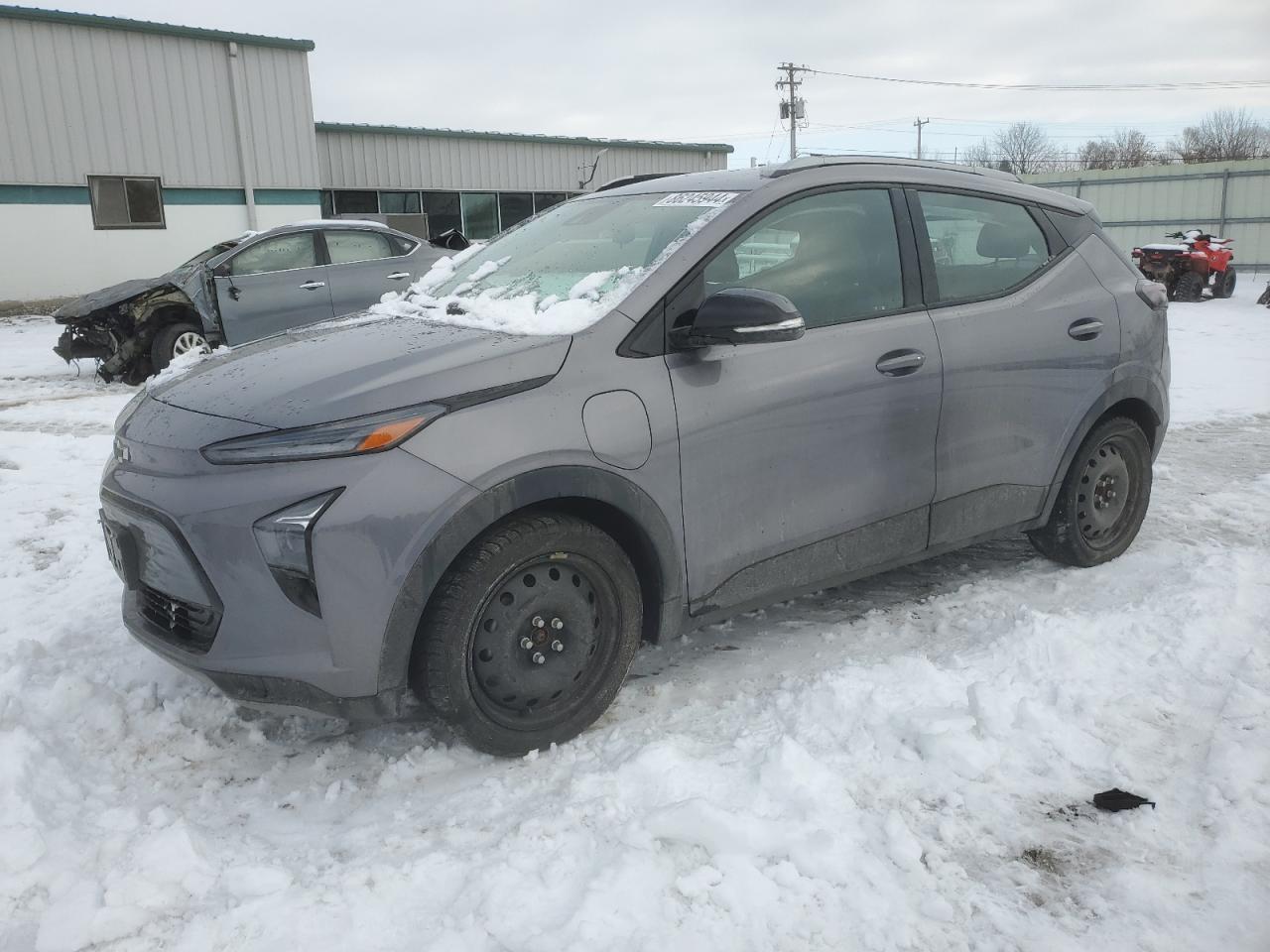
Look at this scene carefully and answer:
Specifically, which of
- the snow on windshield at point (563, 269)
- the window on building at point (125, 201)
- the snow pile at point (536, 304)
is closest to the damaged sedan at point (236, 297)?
the snow on windshield at point (563, 269)

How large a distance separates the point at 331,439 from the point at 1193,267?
1820 cm

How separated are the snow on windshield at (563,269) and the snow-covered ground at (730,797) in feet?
4.38

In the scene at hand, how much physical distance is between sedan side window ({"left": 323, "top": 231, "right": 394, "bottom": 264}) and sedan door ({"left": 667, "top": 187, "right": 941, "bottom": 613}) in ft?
24.5

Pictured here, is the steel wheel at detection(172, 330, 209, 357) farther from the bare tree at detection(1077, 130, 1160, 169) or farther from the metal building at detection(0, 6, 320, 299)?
the bare tree at detection(1077, 130, 1160, 169)

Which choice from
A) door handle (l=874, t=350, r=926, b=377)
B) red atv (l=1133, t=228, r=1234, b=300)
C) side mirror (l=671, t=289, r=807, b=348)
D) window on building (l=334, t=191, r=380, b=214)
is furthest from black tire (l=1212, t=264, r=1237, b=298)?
window on building (l=334, t=191, r=380, b=214)

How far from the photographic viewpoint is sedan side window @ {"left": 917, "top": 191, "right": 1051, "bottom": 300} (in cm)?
371

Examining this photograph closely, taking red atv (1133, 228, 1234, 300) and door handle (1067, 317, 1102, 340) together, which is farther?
red atv (1133, 228, 1234, 300)

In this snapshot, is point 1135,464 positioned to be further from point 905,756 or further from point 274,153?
point 274,153

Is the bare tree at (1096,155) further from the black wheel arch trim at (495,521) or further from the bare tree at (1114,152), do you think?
the black wheel arch trim at (495,521)

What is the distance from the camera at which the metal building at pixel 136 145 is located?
17.1 meters

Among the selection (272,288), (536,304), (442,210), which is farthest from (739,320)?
(442,210)

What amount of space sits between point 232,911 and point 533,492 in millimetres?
1247

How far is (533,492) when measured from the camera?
2654mm

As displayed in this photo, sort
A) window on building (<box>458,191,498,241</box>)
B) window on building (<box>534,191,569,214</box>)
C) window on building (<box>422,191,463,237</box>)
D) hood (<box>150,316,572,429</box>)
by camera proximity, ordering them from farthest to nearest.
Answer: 1. window on building (<box>534,191,569,214</box>)
2. window on building (<box>458,191,498,241</box>)
3. window on building (<box>422,191,463,237</box>)
4. hood (<box>150,316,572,429</box>)
